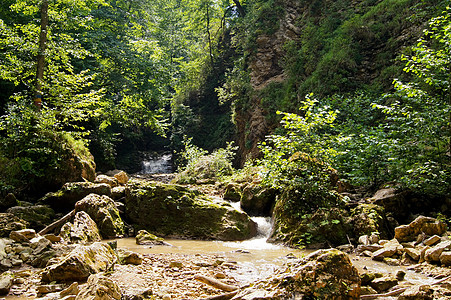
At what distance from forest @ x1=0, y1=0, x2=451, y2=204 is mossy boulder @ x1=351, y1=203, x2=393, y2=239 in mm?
950

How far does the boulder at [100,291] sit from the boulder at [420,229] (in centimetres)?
506

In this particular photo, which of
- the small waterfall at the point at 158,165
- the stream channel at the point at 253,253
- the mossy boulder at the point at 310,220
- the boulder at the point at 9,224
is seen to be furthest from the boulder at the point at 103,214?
the small waterfall at the point at 158,165

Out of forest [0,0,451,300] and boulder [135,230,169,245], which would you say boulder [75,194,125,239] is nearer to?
forest [0,0,451,300]

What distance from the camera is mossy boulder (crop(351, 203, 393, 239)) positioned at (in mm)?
5988

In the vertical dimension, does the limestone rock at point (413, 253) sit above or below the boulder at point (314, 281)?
below

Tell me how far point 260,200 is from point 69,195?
558cm

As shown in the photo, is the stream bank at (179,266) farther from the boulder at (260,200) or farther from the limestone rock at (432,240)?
the boulder at (260,200)

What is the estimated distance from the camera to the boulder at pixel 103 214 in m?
7.11

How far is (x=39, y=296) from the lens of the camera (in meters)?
3.29

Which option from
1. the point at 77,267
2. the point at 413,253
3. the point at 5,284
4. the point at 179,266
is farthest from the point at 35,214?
the point at 413,253

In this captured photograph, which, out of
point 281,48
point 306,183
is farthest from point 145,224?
point 281,48

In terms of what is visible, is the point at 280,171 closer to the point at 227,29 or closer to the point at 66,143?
the point at 66,143

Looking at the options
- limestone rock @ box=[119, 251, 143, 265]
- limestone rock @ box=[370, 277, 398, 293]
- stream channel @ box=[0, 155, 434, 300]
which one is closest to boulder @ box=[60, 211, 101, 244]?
stream channel @ box=[0, 155, 434, 300]

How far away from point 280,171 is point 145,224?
3.89 m
